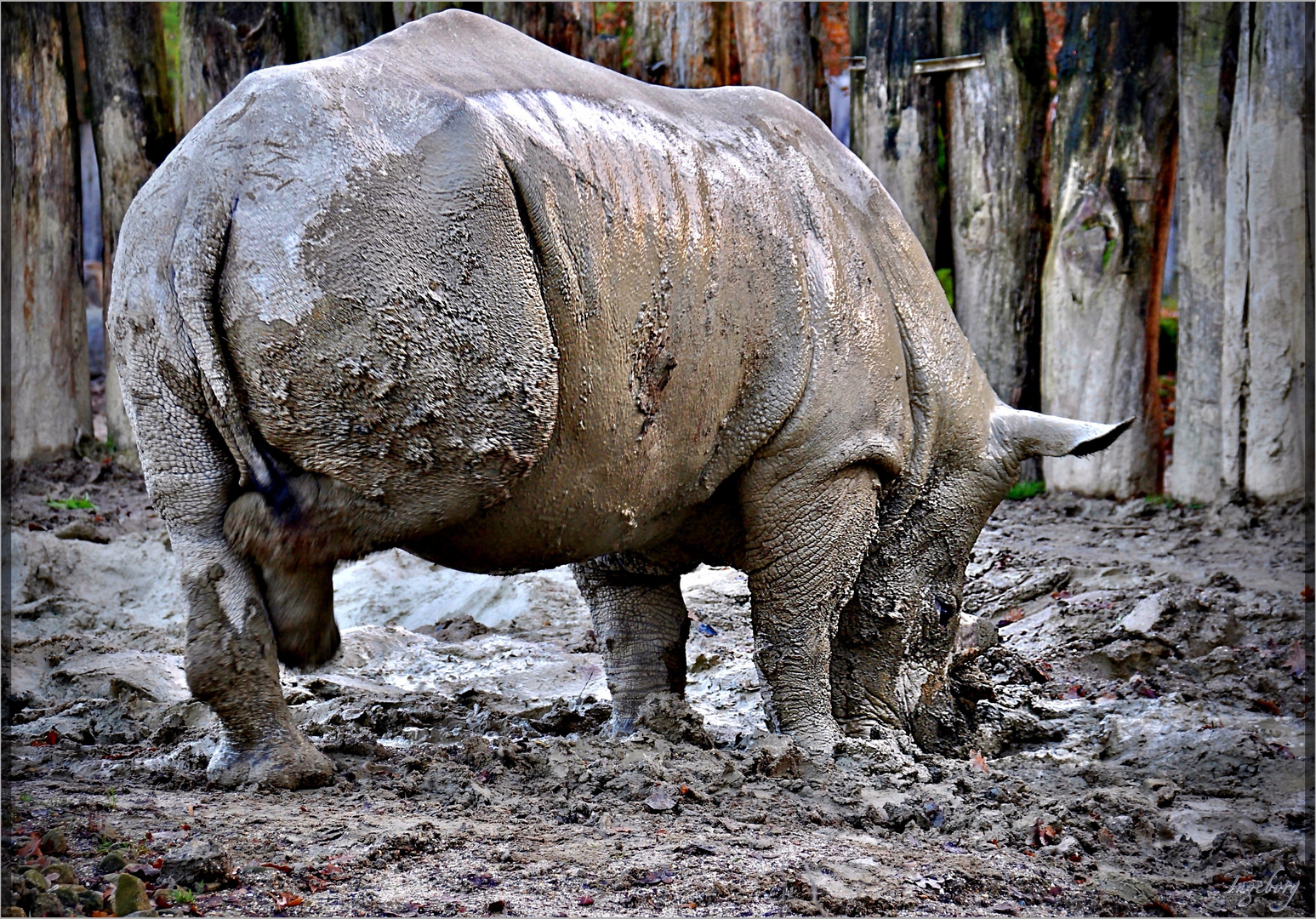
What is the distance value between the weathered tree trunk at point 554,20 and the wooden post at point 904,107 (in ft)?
5.91

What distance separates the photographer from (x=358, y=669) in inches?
212

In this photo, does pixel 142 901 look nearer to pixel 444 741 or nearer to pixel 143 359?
pixel 143 359

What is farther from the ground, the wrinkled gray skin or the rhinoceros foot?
the wrinkled gray skin

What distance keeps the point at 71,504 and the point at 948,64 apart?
583 centimetres

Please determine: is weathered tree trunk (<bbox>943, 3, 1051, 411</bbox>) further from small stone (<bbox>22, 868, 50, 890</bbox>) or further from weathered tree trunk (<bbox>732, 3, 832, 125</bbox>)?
small stone (<bbox>22, 868, 50, 890</bbox>)

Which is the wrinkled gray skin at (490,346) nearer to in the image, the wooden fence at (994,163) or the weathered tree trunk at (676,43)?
the wooden fence at (994,163)

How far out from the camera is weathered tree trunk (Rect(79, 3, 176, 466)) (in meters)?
8.27

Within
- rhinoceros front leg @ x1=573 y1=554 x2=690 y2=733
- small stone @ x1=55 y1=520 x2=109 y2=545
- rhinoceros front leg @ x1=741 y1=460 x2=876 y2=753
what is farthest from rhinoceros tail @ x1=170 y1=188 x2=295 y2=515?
small stone @ x1=55 y1=520 x2=109 y2=545

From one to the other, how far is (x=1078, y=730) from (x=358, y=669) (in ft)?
9.41

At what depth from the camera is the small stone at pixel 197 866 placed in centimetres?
260

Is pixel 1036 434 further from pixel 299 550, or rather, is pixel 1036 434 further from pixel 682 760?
pixel 299 550

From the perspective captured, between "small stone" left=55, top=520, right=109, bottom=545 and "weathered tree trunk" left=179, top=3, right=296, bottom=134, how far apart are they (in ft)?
8.84

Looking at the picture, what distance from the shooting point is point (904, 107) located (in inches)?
321

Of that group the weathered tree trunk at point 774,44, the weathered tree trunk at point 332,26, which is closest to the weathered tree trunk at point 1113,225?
the weathered tree trunk at point 774,44
